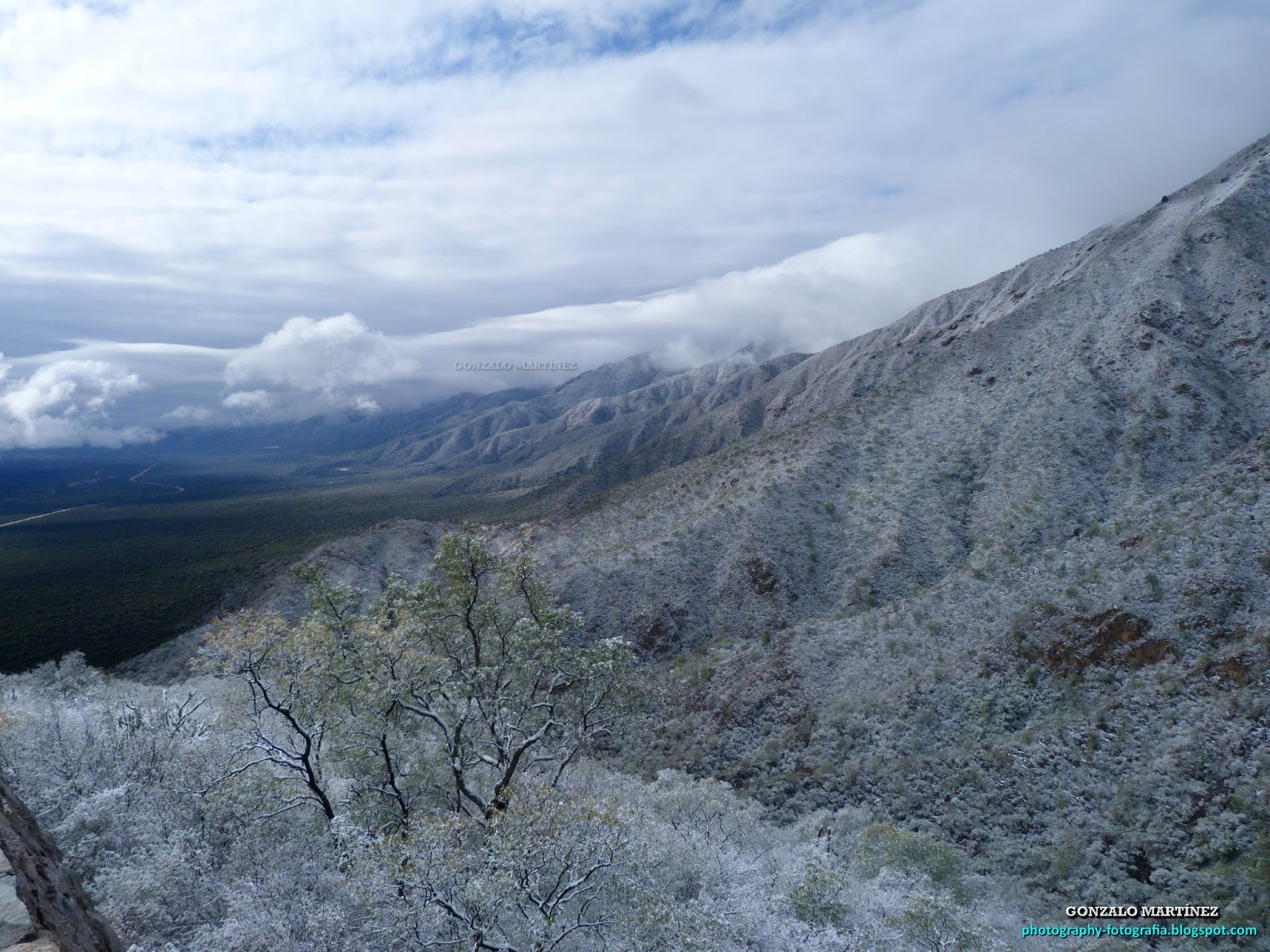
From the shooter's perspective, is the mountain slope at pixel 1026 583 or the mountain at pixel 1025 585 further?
the mountain slope at pixel 1026 583

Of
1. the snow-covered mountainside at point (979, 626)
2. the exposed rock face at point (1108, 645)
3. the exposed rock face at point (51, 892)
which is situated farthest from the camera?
the exposed rock face at point (1108, 645)

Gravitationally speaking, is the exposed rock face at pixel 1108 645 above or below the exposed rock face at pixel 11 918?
below

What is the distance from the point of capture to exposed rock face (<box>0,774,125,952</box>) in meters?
8.11

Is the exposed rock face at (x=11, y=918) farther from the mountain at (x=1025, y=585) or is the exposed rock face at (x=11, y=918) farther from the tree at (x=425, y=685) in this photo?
the mountain at (x=1025, y=585)

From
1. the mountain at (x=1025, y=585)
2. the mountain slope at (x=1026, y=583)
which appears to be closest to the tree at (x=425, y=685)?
the mountain at (x=1025, y=585)

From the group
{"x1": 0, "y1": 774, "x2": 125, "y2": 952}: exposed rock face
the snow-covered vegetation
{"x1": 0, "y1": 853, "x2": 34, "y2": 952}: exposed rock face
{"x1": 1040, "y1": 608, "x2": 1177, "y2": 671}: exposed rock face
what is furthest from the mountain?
{"x1": 0, "y1": 853, "x2": 34, "y2": 952}: exposed rock face

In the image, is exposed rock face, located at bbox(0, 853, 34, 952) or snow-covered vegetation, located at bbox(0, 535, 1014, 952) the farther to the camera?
snow-covered vegetation, located at bbox(0, 535, 1014, 952)

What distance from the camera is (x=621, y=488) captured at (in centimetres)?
7475

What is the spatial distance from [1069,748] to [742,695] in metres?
13.2

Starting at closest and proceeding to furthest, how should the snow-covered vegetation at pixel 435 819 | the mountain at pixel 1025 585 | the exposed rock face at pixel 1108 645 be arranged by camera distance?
the snow-covered vegetation at pixel 435 819 → the mountain at pixel 1025 585 → the exposed rock face at pixel 1108 645

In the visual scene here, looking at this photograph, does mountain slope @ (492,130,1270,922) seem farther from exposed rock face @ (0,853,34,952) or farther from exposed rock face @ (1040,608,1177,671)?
exposed rock face @ (0,853,34,952)

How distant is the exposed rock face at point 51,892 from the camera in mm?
8109

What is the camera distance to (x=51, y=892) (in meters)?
9.09

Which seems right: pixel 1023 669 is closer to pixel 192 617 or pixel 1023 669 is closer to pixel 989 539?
pixel 989 539
